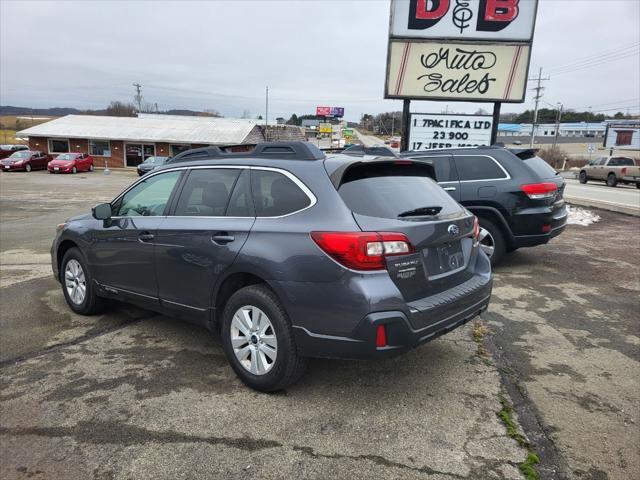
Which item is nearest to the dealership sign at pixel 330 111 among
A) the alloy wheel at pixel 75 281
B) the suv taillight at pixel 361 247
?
the alloy wheel at pixel 75 281

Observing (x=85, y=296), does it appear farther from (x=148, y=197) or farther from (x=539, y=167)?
(x=539, y=167)

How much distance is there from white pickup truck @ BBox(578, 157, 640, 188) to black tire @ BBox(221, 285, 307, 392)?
1145 inches

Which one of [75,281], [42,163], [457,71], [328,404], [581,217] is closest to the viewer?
[328,404]

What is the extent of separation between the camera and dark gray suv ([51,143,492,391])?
301 cm

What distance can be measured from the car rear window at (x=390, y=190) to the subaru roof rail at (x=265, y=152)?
1.17ft

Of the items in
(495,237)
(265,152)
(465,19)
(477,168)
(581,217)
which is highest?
(465,19)

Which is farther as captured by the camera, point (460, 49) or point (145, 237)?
point (460, 49)

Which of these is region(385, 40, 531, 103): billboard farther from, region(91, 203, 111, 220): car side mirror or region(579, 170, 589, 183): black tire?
region(579, 170, 589, 183): black tire

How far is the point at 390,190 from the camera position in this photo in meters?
3.47

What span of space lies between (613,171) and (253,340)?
30.3 meters

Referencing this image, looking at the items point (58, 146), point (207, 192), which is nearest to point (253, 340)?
point (207, 192)

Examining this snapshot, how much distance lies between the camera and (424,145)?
12156mm

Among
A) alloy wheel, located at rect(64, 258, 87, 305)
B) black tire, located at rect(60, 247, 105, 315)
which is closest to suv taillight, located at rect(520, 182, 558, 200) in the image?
black tire, located at rect(60, 247, 105, 315)

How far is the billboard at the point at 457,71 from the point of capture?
11553 mm
